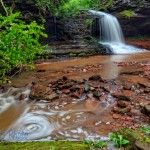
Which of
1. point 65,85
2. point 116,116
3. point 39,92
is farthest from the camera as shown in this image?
point 65,85

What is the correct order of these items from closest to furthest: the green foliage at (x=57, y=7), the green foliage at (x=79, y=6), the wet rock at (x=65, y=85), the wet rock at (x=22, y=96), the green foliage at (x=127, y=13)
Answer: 1. the wet rock at (x=22, y=96)
2. the wet rock at (x=65, y=85)
3. the green foliage at (x=57, y=7)
4. the green foliage at (x=79, y=6)
5. the green foliage at (x=127, y=13)

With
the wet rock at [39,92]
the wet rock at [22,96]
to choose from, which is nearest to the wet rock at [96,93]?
the wet rock at [39,92]

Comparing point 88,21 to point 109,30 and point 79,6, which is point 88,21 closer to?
point 109,30

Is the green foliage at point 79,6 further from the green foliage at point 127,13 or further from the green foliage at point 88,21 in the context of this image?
the green foliage at point 127,13

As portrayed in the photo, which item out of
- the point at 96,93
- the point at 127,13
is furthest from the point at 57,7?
the point at 96,93

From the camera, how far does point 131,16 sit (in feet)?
55.9

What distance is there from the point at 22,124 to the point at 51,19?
10.8 meters

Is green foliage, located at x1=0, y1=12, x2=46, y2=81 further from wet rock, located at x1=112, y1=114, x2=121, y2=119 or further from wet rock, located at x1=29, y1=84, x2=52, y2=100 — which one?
wet rock, located at x1=112, y1=114, x2=121, y2=119

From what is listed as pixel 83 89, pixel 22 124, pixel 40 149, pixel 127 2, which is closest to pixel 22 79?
pixel 83 89

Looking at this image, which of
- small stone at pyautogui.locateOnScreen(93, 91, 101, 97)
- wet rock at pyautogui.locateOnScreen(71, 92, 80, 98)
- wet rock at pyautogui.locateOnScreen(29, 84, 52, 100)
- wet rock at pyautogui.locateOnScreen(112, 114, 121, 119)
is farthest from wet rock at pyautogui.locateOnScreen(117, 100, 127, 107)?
wet rock at pyautogui.locateOnScreen(29, 84, 52, 100)

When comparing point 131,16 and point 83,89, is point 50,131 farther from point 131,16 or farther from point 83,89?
point 131,16

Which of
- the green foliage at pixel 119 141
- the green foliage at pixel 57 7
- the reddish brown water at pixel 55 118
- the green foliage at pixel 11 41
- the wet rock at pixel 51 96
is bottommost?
the reddish brown water at pixel 55 118

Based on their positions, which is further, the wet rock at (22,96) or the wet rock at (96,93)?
the wet rock at (22,96)

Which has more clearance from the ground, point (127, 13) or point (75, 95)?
point (127, 13)
